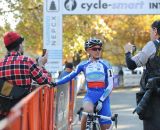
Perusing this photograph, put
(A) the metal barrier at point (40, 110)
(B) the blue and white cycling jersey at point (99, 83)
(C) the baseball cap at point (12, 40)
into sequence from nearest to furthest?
(A) the metal barrier at point (40, 110) → (C) the baseball cap at point (12, 40) → (B) the blue and white cycling jersey at point (99, 83)

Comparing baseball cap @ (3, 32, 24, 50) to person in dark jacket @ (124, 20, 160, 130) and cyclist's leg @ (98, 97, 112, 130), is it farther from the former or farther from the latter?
cyclist's leg @ (98, 97, 112, 130)

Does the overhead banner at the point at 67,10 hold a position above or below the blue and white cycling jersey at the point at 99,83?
above

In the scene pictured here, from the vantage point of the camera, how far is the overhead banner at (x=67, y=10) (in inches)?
636

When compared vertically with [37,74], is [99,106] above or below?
below

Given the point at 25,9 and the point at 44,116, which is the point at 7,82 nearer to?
the point at 44,116

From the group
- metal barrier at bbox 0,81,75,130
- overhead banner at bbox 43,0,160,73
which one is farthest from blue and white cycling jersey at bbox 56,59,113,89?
overhead banner at bbox 43,0,160,73

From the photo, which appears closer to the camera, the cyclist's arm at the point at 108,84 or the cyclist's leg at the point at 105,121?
the cyclist's arm at the point at 108,84

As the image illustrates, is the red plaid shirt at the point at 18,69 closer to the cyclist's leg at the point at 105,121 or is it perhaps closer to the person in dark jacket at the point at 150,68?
the person in dark jacket at the point at 150,68

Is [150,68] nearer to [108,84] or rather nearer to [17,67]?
[17,67]

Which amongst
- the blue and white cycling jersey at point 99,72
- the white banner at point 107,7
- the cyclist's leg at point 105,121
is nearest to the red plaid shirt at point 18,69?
the blue and white cycling jersey at point 99,72

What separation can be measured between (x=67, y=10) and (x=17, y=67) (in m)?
9.29

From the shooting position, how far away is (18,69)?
7.10 metres

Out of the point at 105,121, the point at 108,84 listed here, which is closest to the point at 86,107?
the point at 105,121

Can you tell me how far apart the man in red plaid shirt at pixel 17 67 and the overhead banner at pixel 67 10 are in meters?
8.85
